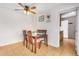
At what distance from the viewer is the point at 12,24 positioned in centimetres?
171

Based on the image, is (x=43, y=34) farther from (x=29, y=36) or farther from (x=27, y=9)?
(x=27, y=9)

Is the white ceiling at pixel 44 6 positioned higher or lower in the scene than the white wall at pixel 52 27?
higher

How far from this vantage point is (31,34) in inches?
67.9

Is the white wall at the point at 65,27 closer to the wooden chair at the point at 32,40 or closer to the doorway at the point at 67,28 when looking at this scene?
the doorway at the point at 67,28

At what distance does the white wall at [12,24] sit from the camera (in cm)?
167

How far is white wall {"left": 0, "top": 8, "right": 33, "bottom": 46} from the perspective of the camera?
1.67 meters

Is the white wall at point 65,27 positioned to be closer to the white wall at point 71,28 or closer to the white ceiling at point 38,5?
the white wall at point 71,28

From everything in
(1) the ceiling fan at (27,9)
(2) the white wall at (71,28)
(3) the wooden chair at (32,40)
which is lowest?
(3) the wooden chair at (32,40)

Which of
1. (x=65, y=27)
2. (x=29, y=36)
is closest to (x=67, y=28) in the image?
(x=65, y=27)

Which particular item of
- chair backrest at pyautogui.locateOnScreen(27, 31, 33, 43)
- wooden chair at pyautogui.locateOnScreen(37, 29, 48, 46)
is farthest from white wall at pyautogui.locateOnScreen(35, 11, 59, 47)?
chair backrest at pyautogui.locateOnScreen(27, 31, 33, 43)

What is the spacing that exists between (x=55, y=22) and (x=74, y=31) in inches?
12.6

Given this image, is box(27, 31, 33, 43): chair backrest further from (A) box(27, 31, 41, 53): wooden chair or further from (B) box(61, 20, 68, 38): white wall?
(B) box(61, 20, 68, 38): white wall

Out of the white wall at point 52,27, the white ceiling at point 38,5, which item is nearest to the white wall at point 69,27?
the white wall at point 52,27

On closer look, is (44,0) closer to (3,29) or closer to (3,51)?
(3,29)
